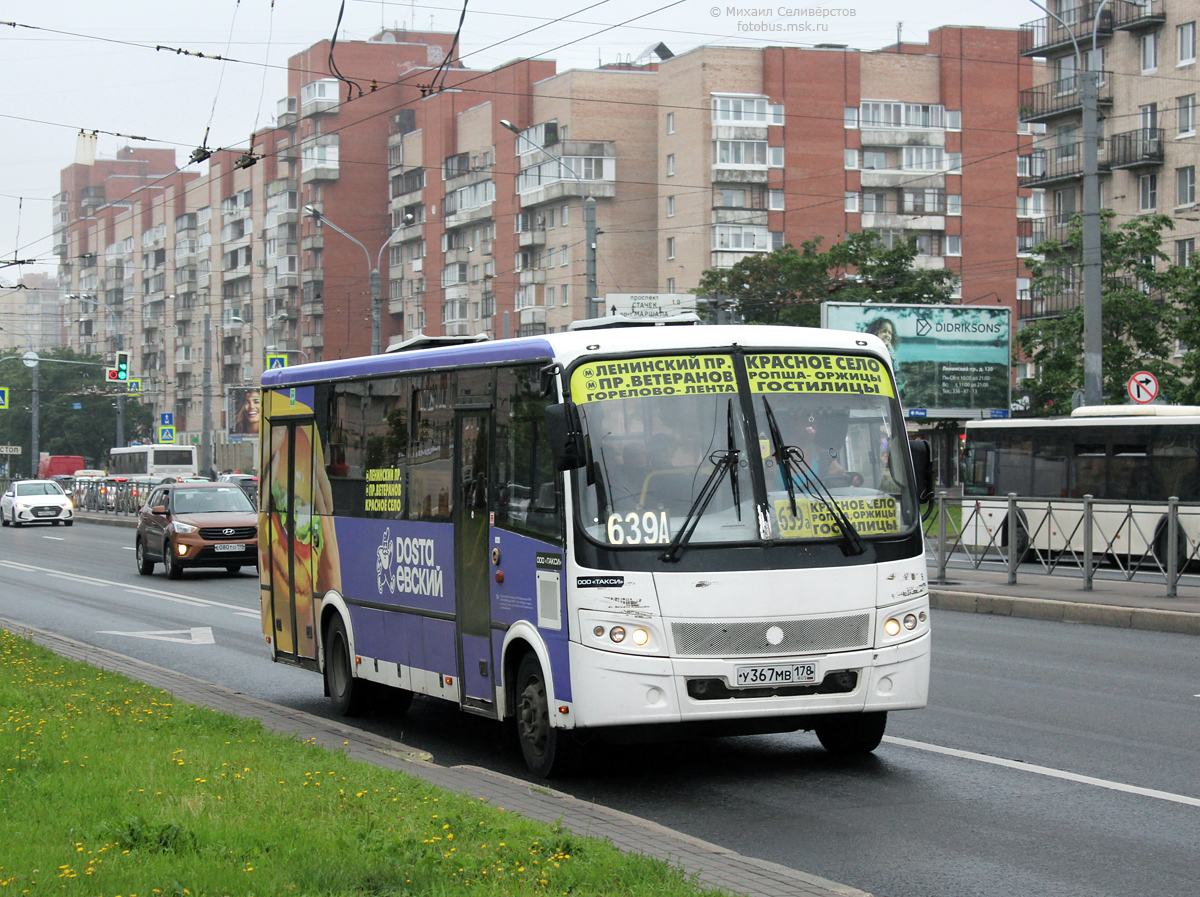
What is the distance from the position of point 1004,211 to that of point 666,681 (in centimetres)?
8266

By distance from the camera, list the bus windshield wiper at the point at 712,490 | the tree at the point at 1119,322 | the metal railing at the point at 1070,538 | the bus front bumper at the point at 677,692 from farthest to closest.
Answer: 1. the tree at the point at 1119,322
2. the metal railing at the point at 1070,538
3. the bus windshield wiper at the point at 712,490
4. the bus front bumper at the point at 677,692

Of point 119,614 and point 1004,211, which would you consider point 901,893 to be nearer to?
point 119,614

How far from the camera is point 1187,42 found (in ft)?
193

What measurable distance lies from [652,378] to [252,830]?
11.0ft

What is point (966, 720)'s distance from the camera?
416 inches

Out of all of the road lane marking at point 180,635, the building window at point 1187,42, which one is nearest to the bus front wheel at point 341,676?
the road lane marking at point 180,635

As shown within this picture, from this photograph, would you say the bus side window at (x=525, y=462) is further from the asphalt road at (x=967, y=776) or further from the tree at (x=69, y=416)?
the tree at (x=69, y=416)

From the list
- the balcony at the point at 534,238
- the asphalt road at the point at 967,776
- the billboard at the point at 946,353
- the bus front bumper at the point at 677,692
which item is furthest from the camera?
the balcony at the point at 534,238

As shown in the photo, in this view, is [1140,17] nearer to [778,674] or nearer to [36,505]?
[36,505]

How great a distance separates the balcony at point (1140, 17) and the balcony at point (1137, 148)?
151 inches

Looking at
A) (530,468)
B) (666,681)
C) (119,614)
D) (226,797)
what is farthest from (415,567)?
(119,614)

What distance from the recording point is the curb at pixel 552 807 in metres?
5.83

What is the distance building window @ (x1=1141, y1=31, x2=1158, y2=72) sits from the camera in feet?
198

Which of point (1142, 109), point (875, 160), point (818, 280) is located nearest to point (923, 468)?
point (1142, 109)
